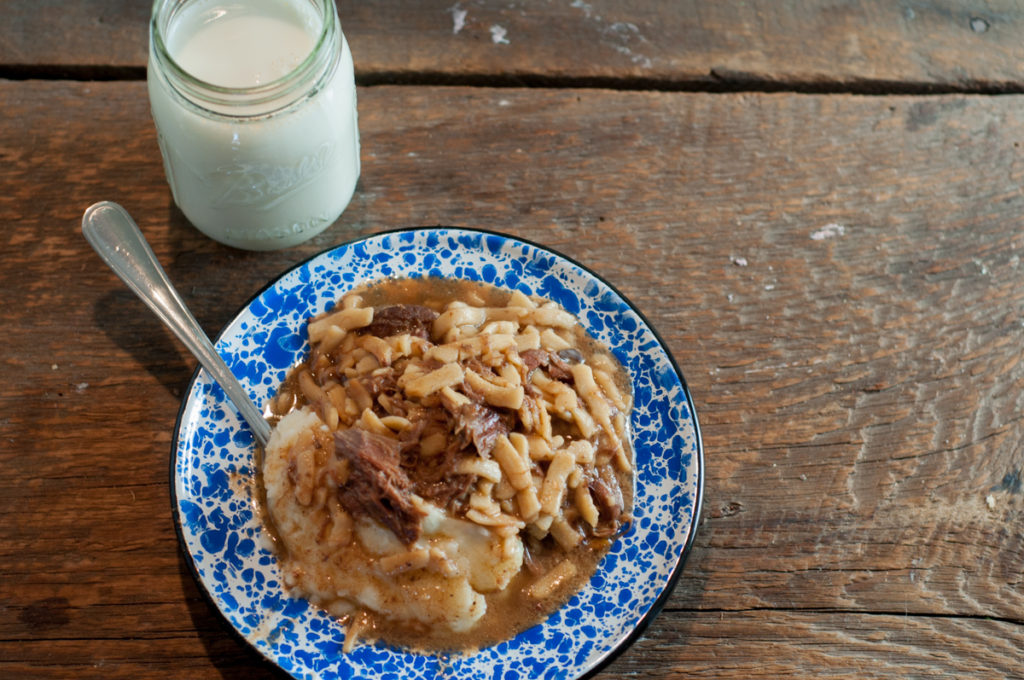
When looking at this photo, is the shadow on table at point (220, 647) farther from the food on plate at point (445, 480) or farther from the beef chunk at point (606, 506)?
the beef chunk at point (606, 506)

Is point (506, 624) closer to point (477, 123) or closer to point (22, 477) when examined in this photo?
point (22, 477)

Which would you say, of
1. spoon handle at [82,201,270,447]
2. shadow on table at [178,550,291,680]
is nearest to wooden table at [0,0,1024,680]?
shadow on table at [178,550,291,680]

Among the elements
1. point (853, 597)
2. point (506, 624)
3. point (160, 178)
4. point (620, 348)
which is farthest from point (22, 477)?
point (853, 597)

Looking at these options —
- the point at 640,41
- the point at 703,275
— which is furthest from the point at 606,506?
the point at 640,41

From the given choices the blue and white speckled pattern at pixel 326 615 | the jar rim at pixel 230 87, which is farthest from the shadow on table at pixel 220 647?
the jar rim at pixel 230 87

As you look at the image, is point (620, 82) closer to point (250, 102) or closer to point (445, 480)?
point (250, 102)

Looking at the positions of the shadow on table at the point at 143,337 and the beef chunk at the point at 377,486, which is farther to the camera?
the shadow on table at the point at 143,337
